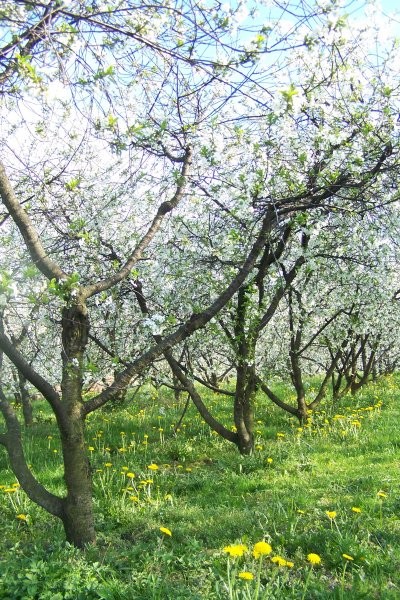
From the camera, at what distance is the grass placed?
3090mm

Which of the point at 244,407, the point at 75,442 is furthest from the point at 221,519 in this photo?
the point at 244,407

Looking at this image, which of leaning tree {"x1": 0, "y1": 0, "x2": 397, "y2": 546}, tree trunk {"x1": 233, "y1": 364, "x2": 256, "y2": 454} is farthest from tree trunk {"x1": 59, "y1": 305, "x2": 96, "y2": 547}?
tree trunk {"x1": 233, "y1": 364, "x2": 256, "y2": 454}

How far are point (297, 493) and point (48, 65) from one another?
3.96m

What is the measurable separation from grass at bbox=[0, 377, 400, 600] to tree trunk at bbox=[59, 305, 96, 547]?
6.3 inches

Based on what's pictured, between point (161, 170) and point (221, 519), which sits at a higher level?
point (161, 170)

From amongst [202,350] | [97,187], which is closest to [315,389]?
[202,350]

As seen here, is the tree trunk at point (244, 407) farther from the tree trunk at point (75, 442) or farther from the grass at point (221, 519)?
the tree trunk at point (75, 442)

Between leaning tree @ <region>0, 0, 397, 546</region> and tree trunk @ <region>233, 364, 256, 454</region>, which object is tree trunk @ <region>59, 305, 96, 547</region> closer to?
leaning tree @ <region>0, 0, 397, 546</region>

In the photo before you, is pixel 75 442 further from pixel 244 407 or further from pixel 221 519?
pixel 244 407

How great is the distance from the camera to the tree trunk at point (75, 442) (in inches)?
143

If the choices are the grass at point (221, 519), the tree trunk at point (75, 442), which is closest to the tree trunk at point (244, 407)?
the grass at point (221, 519)

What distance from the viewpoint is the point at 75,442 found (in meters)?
3.63

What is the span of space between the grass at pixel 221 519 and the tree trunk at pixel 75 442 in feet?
0.52

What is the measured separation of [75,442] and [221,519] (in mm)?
1497
